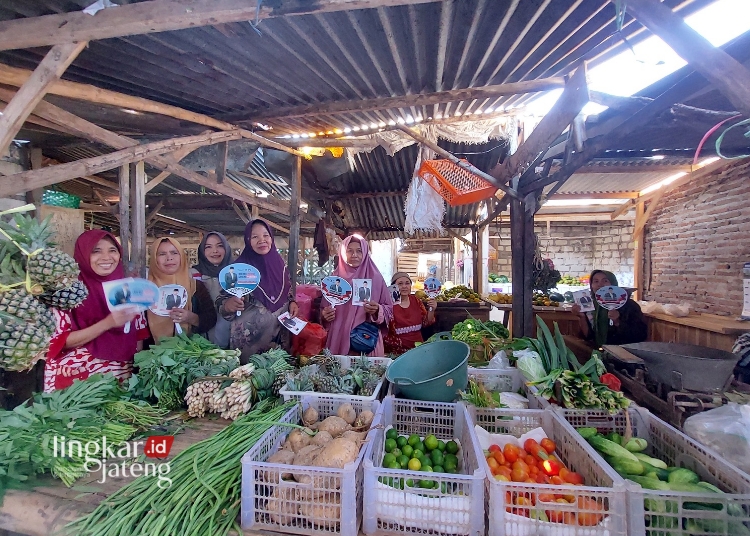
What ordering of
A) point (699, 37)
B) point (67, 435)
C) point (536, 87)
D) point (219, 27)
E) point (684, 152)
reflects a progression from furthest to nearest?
point (684, 152), point (536, 87), point (219, 27), point (67, 435), point (699, 37)

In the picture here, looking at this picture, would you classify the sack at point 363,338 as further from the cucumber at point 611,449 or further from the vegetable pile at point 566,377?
the cucumber at point 611,449

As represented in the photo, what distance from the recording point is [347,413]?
2.24 m

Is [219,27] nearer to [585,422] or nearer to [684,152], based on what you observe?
[585,422]

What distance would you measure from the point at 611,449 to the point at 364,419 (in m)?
1.29

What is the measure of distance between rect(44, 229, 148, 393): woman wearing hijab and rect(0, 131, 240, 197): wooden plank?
441 mm

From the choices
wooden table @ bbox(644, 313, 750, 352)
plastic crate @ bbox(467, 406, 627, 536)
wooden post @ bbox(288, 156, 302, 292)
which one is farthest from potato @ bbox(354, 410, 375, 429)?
wooden table @ bbox(644, 313, 750, 352)

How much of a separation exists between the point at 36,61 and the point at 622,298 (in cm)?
546

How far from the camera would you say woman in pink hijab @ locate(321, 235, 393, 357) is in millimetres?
3889

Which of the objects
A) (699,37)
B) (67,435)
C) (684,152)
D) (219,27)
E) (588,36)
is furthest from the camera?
(684,152)

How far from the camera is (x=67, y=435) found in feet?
6.27

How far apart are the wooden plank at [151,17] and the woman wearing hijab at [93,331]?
1335mm

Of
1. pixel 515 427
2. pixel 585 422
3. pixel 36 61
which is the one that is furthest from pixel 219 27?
pixel 585 422

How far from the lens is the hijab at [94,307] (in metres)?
2.74

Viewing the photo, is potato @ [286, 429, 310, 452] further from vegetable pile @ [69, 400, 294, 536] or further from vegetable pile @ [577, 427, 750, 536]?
vegetable pile @ [577, 427, 750, 536]
